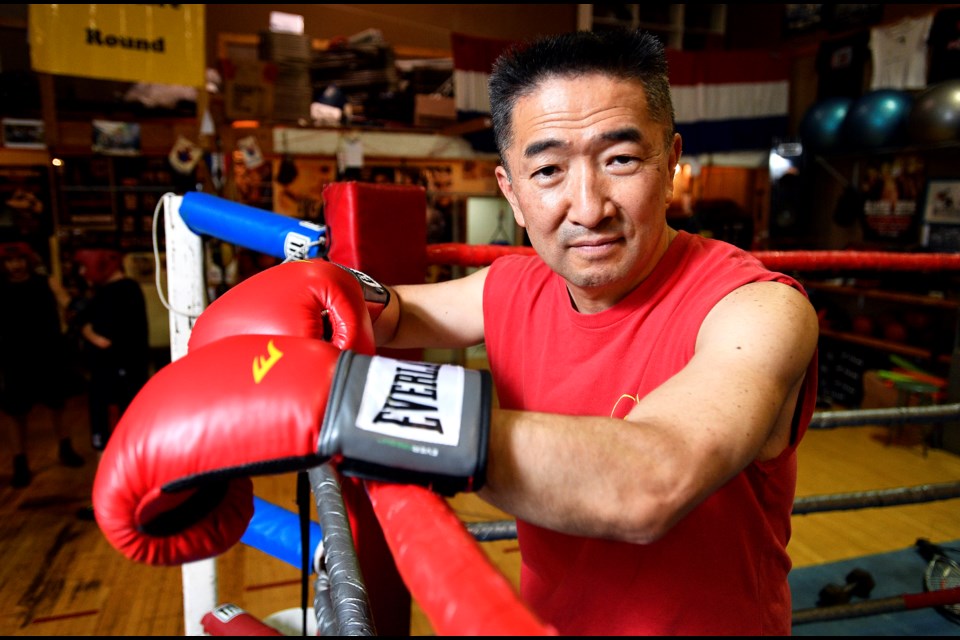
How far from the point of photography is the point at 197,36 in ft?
8.14

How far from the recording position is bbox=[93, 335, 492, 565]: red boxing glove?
495mm

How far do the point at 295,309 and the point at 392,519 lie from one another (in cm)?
37

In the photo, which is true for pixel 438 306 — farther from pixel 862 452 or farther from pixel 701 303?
pixel 862 452

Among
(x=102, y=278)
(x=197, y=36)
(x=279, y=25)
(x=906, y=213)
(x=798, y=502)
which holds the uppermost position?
(x=279, y=25)

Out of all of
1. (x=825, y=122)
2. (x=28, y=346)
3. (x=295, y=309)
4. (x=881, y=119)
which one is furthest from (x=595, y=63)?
(x=825, y=122)

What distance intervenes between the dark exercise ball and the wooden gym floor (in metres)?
2.20

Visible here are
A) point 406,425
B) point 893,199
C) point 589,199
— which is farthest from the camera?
point 893,199

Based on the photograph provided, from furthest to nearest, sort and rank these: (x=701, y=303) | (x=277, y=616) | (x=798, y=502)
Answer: (x=277, y=616) < (x=798, y=502) < (x=701, y=303)

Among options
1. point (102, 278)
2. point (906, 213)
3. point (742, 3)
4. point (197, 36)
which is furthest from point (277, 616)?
point (742, 3)

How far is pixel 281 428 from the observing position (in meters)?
0.51

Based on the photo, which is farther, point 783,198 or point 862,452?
point 783,198

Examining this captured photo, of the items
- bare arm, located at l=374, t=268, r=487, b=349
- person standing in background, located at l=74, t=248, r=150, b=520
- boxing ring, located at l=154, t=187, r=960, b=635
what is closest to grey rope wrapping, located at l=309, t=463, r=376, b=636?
boxing ring, located at l=154, t=187, r=960, b=635

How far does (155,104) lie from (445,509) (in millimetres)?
5698

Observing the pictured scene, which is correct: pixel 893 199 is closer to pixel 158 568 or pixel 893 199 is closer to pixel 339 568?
pixel 158 568
